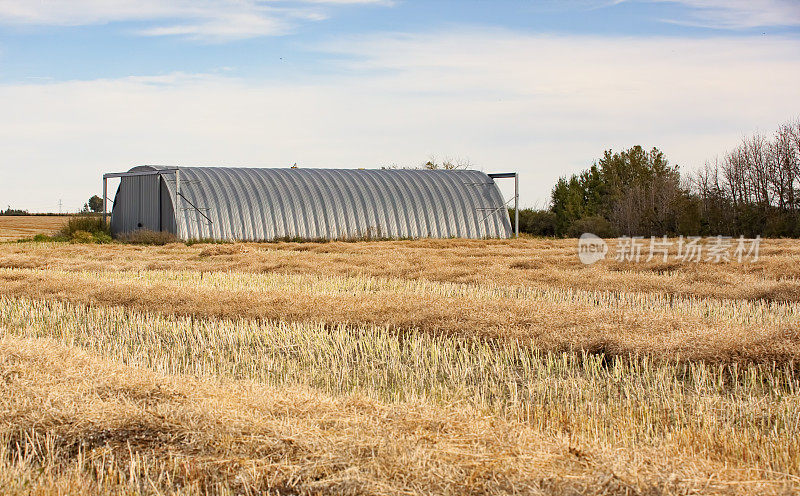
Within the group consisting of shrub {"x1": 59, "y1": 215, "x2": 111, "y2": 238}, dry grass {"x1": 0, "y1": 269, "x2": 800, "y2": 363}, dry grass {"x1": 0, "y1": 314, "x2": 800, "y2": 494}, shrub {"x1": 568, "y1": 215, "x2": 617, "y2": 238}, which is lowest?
dry grass {"x1": 0, "y1": 314, "x2": 800, "y2": 494}

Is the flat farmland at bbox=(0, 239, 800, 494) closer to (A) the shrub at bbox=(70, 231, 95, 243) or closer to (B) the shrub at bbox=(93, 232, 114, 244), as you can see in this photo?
(A) the shrub at bbox=(70, 231, 95, 243)

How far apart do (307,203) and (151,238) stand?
6.57 m

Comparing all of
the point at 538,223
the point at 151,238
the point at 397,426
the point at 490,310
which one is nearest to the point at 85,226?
the point at 151,238

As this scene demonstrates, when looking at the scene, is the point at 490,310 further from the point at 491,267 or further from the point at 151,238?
the point at 151,238

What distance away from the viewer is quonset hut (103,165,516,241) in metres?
30.0

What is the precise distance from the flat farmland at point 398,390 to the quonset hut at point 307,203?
16577mm

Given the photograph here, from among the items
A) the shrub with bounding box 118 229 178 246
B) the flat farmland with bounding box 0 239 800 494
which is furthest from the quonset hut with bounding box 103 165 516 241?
the flat farmland with bounding box 0 239 800 494

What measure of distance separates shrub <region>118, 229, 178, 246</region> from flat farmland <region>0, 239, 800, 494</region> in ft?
49.2

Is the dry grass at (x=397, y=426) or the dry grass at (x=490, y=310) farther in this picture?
the dry grass at (x=490, y=310)

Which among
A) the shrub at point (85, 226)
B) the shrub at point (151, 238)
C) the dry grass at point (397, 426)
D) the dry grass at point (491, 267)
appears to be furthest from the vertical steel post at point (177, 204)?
the dry grass at point (397, 426)

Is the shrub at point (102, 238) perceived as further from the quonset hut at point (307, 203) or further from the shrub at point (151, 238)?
the shrub at point (151, 238)

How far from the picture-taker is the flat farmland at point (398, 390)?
427cm

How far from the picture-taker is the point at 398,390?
21.6 ft

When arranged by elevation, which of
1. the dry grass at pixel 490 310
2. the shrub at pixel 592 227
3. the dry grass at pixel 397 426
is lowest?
the dry grass at pixel 397 426
